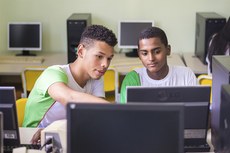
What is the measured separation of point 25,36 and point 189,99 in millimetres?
3173

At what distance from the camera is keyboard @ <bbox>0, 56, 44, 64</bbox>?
4.30 metres

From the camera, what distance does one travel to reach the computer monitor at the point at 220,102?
1.38 metres

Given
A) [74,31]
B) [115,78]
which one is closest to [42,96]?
[115,78]

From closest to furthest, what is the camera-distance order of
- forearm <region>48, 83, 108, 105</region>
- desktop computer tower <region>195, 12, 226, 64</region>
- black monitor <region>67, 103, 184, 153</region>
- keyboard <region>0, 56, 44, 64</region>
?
black monitor <region>67, 103, 184, 153</region>, forearm <region>48, 83, 108, 105</region>, desktop computer tower <region>195, 12, 226, 64</region>, keyboard <region>0, 56, 44, 64</region>

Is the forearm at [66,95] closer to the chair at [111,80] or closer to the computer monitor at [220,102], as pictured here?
the computer monitor at [220,102]

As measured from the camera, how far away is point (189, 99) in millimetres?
1713

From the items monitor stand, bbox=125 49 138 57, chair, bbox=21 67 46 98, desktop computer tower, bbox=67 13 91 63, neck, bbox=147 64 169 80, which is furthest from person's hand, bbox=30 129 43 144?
monitor stand, bbox=125 49 138 57

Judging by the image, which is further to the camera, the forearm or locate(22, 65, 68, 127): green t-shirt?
locate(22, 65, 68, 127): green t-shirt

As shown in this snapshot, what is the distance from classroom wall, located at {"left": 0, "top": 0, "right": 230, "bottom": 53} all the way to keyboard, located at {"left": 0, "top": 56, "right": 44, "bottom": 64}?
1.10ft

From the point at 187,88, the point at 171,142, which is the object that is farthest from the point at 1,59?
the point at 171,142

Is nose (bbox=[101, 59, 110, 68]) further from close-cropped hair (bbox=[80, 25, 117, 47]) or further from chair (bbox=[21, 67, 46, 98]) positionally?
chair (bbox=[21, 67, 46, 98])

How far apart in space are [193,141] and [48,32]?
3.13 metres

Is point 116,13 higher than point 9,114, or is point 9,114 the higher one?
point 116,13

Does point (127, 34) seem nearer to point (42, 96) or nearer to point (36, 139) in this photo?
point (42, 96)
